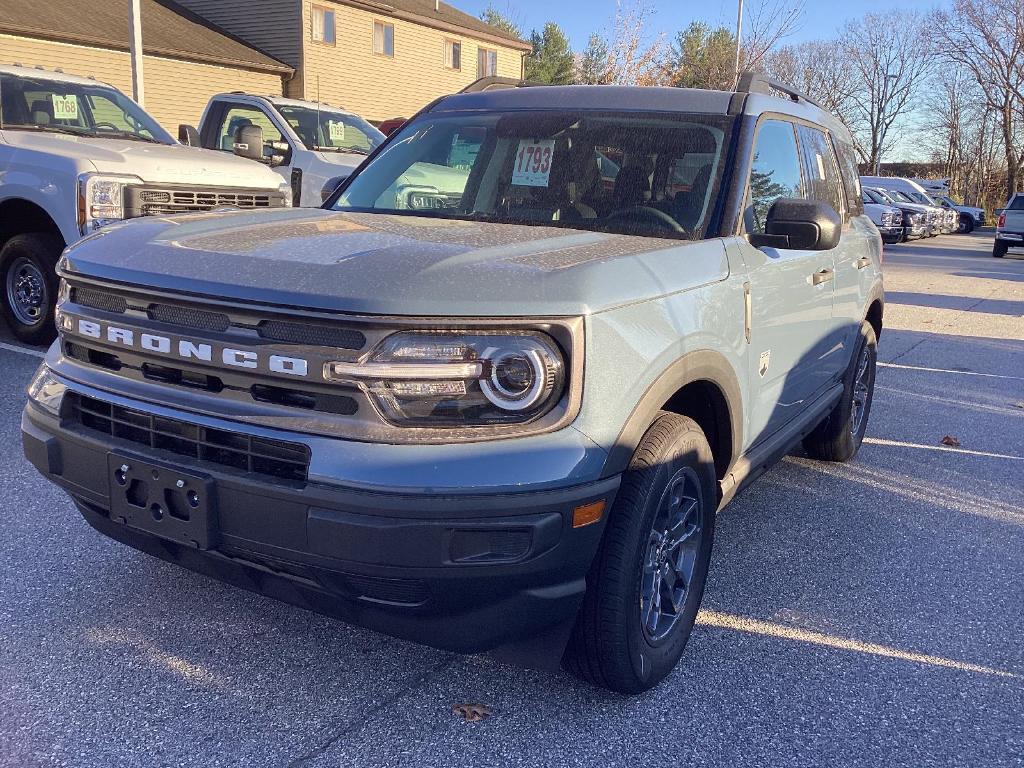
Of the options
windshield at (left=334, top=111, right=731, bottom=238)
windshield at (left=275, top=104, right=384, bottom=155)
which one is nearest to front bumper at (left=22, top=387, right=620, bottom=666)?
windshield at (left=334, top=111, right=731, bottom=238)

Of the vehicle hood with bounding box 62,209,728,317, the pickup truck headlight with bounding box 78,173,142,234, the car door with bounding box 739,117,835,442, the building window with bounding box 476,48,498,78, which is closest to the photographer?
the vehicle hood with bounding box 62,209,728,317

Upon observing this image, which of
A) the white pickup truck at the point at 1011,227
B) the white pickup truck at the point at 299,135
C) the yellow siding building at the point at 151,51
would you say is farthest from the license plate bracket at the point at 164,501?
the white pickup truck at the point at 1011,227

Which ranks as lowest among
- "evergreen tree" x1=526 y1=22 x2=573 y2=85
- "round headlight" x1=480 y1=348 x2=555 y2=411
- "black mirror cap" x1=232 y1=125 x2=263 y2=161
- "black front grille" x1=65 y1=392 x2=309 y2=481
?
"black front grille" x1=65 y1=392 x2=309 y2=481

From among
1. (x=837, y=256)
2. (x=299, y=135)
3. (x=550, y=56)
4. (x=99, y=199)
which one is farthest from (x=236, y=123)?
(x=550, y=56)

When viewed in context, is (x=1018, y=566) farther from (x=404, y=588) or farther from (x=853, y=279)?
(x=404, y=588)

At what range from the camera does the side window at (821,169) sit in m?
4.59

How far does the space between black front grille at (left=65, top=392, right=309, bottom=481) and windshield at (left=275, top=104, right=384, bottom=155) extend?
9.14 m

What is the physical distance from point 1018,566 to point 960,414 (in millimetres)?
3100

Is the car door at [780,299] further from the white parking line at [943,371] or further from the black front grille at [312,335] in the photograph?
the white parking line at [943,371]

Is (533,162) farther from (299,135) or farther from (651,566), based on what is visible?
(299,135)

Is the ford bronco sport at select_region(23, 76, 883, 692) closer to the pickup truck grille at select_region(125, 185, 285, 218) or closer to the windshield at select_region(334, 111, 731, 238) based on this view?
the windshield at select_region(334, 111, 731, 238)

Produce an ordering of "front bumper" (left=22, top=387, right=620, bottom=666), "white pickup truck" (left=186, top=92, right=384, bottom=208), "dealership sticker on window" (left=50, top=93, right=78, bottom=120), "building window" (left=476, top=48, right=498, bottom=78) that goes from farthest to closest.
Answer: "building window" (left=476, top=48, right=498, bottom=78) < "white pickup truck" (left=186, top=92, right=384, bottom=208) < "dealership sticker on window" (left=50, top=93, right=78, bottom=120) < "front bumper" (left=22, top=387, right=620, bottom=666)

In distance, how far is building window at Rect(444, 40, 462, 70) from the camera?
109 ft

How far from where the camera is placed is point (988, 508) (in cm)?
499
